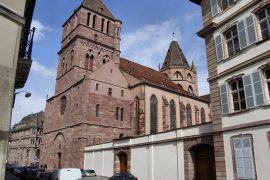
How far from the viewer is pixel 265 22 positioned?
12.4 meters

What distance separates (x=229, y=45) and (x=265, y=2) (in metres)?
2.76

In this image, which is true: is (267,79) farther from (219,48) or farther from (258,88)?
(219,48)

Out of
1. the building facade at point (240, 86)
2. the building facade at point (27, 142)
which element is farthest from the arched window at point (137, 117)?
the building facade at point (27, 142)

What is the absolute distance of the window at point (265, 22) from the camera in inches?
A: 481

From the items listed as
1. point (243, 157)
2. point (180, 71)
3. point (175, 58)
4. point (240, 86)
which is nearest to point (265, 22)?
point (240, 86)

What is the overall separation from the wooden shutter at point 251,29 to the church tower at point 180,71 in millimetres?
40941

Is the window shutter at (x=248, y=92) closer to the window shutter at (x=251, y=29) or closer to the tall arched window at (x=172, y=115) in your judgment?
the window shutter at (x=251, y=29)

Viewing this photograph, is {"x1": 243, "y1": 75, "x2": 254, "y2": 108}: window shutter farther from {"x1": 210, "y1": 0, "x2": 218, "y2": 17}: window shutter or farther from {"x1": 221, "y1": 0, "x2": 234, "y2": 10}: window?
{"x1": 210, "y1": 0, "x2": 218, "y2": 17}: window shutter

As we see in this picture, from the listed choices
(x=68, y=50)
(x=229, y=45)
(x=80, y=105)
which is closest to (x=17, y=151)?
(x=68, y=50)

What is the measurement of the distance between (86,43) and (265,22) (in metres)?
30.9

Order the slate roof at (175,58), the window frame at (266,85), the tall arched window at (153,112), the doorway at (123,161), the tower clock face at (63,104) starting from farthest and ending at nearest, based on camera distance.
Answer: the slate roof at (175,58) < the tower clock face at (63,104) < the tall arched window at (153,112) < the doorway at (123,161) < the window frame at (266,85)

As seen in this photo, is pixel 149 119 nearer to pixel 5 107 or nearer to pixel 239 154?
pixel 239 154

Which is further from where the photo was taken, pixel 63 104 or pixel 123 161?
pixel 63 104

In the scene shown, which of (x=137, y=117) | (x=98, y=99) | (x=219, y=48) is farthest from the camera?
(x=137, y=117)
